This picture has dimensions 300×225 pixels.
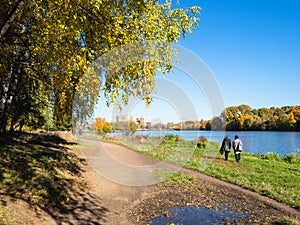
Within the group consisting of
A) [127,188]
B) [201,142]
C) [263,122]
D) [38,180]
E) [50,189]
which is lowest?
[127,188]

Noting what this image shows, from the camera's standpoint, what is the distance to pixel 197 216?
24.4 ft

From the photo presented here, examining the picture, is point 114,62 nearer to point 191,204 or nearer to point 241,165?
point 191,204

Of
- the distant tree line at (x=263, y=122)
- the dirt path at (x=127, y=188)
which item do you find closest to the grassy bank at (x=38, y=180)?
the dirt path at (x=127, y=188)

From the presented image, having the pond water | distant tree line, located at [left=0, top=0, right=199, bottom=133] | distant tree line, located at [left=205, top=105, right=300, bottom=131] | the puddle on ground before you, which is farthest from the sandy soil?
distant tree line, located at [left=205, top=105, right=300, bottom=131]

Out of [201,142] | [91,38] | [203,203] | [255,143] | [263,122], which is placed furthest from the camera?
[263,122]

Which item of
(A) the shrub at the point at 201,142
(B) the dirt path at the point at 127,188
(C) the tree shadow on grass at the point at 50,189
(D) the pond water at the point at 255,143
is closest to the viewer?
(C) the tree shadow on grass at the point at 50,189

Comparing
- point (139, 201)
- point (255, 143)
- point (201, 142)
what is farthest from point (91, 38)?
point (255, 143)

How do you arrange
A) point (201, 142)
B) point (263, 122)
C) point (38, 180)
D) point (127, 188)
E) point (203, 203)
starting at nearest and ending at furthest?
point (38, 180)
point (203, 203)
point (127, 188)
point (201, 142)
point (263, 122)

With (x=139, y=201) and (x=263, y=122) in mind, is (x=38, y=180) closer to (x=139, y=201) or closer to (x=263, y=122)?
(x=139, y=201)

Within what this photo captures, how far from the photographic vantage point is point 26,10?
7695mm

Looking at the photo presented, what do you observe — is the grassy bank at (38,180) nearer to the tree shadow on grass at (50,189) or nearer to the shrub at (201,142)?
the tree shadow on grass at (50,189)

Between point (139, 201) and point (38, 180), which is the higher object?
point (38, 180)

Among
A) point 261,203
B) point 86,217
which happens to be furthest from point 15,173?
point 261,203

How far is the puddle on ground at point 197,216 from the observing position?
7.02 m
